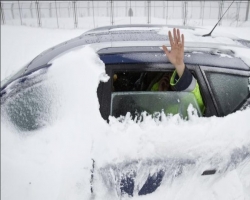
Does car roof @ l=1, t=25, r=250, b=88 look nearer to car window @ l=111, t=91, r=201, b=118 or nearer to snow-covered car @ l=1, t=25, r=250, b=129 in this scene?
snow-covered car @ l=1, t=25, r=250, b=129

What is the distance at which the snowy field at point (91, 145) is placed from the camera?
5.04 ft

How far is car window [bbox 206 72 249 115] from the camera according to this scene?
1.81 m

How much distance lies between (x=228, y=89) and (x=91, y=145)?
113 centimetres

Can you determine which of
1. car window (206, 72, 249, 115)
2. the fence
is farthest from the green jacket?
the fence

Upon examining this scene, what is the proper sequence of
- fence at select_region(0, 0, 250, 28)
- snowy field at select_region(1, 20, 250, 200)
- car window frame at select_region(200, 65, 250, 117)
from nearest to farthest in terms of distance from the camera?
snowy field at select_region(1, 20, 250, 200) < car window frame at select_region(200, 65, 250, 117) < fence at select_region(0, 0, 250, 28)

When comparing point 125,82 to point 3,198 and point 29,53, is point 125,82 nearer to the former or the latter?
point 3,198

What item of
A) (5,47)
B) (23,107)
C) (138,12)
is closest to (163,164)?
(23,107)

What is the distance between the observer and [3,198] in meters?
1.49

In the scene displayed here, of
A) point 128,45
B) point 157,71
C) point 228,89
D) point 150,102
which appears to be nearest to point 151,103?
point 150,102

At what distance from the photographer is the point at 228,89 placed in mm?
1853

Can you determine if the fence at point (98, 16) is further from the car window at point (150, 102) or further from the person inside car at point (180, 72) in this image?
the car window at point (150, 102)

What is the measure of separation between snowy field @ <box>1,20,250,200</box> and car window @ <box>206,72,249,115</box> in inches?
3.4

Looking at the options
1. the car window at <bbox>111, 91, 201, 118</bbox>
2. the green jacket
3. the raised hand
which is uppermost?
the raised hand

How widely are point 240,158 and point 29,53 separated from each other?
6.51 m
